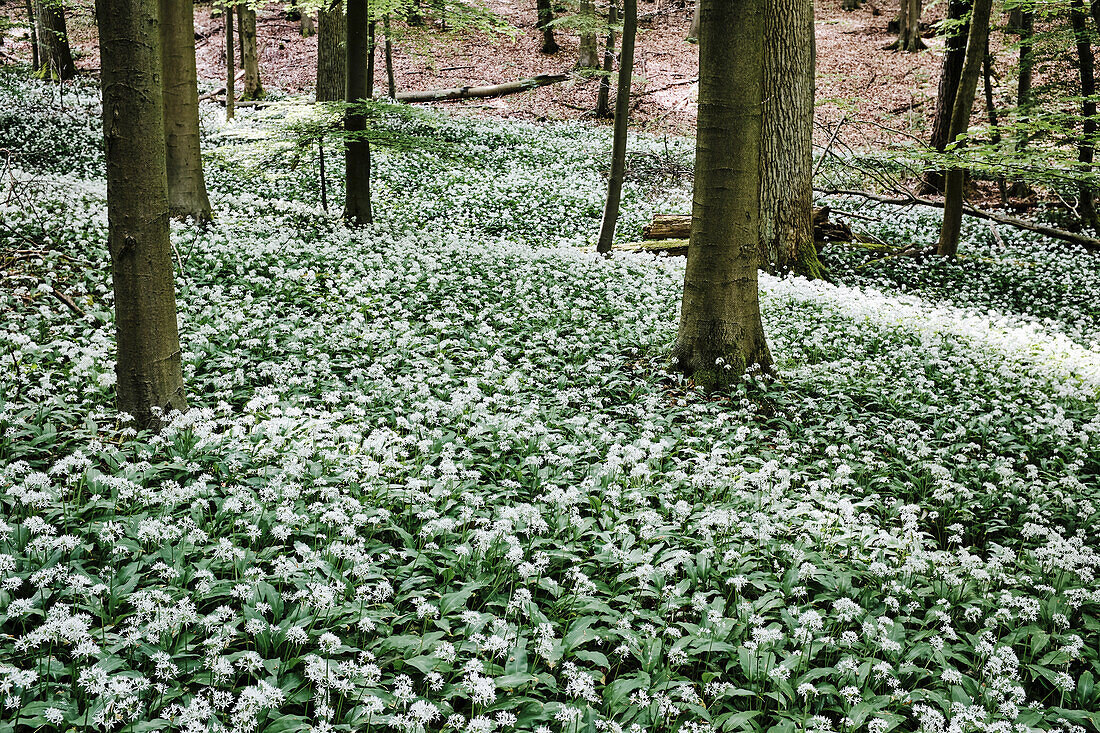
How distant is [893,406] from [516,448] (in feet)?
11.7

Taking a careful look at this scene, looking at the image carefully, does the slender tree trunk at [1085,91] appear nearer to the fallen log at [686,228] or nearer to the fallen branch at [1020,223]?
the fallen branch at [1020,223]

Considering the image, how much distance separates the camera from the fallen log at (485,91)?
2472cm

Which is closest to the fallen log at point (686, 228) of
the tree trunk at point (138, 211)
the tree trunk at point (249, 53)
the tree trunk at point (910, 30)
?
the tree trunk at point (138, 211)

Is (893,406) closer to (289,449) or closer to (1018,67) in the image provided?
(289,449)

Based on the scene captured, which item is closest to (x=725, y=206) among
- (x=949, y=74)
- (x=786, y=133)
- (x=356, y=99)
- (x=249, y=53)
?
(x=786, y=133)

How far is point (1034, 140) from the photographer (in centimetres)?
1360

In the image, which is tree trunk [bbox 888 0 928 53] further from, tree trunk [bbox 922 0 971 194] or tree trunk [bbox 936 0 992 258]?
tree trunk [bbox 936 0 992 258]

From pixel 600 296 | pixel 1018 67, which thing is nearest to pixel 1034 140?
pixel 1018 67

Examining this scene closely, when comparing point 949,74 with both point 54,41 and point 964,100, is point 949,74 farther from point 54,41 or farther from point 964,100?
point 54,41

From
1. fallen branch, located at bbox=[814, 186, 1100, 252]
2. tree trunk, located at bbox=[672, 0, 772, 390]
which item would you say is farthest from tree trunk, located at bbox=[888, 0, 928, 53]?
tree trunk, located at bbox=[672, 0, 772, 390]

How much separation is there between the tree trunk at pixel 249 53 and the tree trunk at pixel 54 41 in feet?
16.2

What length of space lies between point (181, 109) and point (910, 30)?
29660 millimetres

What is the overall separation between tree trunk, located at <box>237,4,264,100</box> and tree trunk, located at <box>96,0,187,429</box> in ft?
67.7

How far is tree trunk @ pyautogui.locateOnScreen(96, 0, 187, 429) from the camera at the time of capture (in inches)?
157
